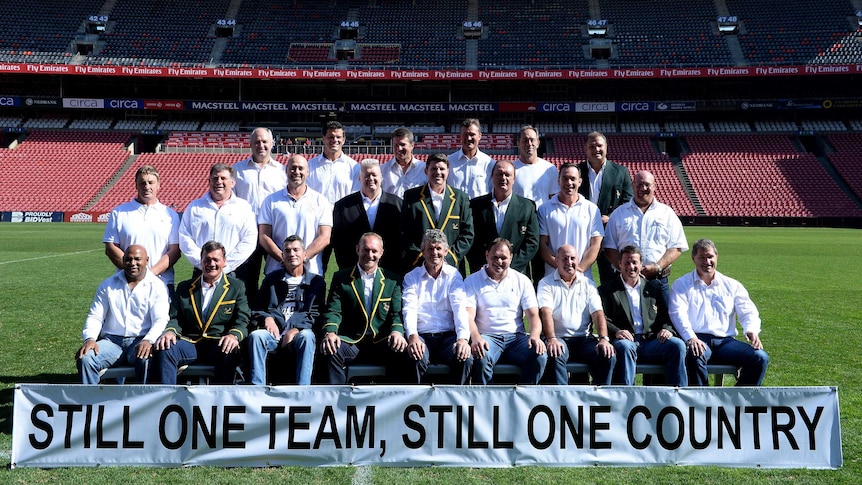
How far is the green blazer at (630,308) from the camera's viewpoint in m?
5.58

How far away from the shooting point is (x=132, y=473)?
14.0 feet

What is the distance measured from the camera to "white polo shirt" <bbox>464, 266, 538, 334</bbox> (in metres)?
5.53

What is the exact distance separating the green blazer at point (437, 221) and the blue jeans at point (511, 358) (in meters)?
0.90

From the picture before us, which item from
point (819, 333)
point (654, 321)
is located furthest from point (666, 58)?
point (654, 321)

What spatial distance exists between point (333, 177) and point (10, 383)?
3.67 meters

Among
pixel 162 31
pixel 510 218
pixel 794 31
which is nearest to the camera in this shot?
pixel 510 218

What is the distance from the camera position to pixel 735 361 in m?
5.37

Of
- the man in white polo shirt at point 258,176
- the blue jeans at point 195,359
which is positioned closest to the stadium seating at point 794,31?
the man in white polo shirt at point 258,176

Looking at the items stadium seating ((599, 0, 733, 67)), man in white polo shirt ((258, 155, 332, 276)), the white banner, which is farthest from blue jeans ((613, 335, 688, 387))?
stadium seating ((599, 0, 733, 67))

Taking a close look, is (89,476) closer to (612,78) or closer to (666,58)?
(612,78)

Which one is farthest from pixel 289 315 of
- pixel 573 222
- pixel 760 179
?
pixel 760 179

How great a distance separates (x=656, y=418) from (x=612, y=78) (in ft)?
135

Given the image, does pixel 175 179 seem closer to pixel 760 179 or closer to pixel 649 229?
pixel 760 179

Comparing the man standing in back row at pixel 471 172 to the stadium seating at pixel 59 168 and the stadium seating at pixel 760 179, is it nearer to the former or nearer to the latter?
the stadium seating at pixel 760 179
